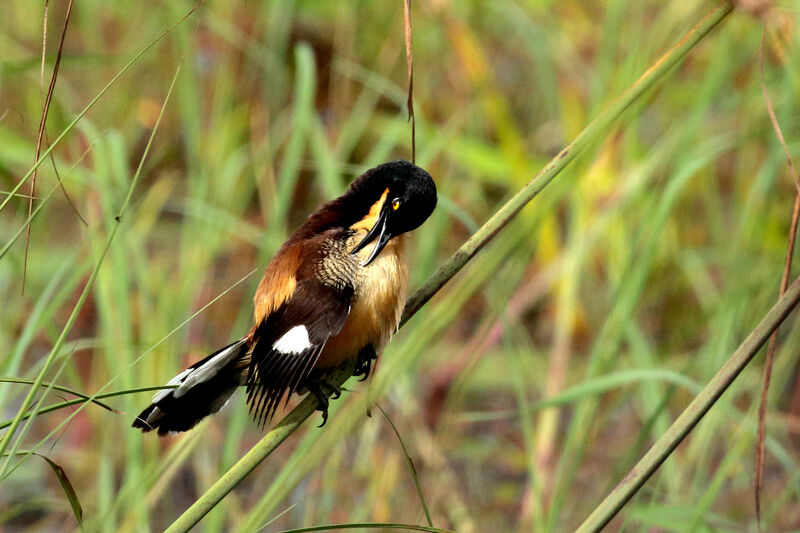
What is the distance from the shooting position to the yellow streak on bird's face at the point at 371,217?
5.40 ft

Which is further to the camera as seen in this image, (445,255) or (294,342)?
(445,255)

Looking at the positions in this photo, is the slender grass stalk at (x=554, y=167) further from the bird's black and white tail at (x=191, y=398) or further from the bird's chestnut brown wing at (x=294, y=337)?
the bird's black and white tail at (x=191, y=398)

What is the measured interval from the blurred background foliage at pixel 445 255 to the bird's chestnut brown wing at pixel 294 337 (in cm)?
10

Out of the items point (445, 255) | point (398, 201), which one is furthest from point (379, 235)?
point (445, 255)

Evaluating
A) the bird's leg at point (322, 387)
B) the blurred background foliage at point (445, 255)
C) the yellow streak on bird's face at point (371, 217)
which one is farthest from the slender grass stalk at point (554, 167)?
the yellow streak on bird's face at point (371, 217)

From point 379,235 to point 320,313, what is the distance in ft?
0.56

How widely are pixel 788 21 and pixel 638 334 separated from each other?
2.47 ft

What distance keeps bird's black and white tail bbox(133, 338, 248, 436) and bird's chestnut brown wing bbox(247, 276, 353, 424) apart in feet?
0.26

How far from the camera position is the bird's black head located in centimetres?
157

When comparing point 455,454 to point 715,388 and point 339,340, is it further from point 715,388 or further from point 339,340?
point 715,388

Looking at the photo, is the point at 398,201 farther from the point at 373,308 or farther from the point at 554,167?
the point at 554,167

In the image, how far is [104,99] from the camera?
A: 3.22 m

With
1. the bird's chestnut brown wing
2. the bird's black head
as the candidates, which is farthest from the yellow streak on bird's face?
the bird's chestnut brown wing

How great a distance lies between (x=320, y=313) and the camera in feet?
4.97
